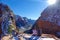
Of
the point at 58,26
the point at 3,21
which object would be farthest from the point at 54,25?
the point at 3,21

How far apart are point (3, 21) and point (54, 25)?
1422cm

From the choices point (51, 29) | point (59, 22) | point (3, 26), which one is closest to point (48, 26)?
point (51, 29)

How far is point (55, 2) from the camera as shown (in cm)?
3042

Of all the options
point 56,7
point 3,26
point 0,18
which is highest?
point 56,7

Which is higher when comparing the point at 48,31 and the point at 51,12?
the point at 51,12

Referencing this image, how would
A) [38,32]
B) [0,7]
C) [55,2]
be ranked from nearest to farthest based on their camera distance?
[38,32] → [55,2] → [0,7]

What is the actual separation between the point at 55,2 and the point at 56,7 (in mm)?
1456

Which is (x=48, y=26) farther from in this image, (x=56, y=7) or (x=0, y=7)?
(x=0, y=7)

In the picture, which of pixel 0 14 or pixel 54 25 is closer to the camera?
pixel 54 25

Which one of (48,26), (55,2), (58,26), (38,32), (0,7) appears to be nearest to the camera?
(38,32)

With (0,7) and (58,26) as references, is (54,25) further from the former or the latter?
(0,7)

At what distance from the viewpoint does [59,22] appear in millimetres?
27188

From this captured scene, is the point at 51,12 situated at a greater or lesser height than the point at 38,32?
greater

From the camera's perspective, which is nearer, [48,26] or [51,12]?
[48,26]
